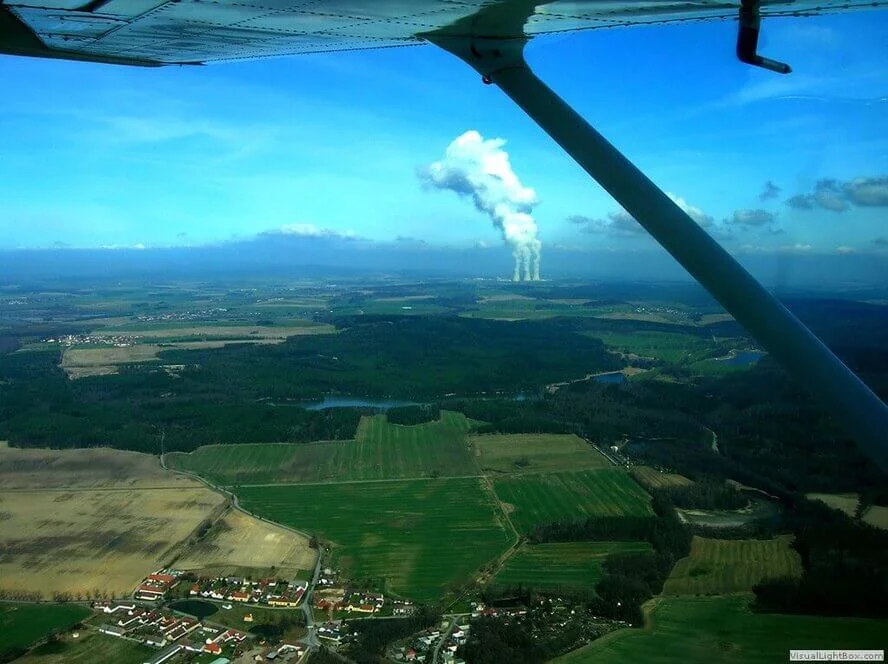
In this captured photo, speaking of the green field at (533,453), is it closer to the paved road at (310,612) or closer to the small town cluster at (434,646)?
the paved road at (310,612)

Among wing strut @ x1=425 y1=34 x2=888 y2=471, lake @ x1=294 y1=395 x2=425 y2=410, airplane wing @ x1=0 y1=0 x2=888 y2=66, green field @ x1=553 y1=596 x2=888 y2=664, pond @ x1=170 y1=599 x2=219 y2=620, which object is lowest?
pond @ x1=170 y1=599 x2=219 y2=620

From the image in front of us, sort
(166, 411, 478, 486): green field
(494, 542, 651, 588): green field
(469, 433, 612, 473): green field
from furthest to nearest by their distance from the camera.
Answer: (469, 433, 612, 473): green field → (166, 411, 478, 486): green field → (494, 542, 651, 588): green field

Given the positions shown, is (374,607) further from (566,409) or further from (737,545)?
→ (566,409)

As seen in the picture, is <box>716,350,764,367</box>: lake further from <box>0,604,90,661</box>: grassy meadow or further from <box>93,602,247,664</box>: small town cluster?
<box>0,604,90,661</box>: grassy meadow

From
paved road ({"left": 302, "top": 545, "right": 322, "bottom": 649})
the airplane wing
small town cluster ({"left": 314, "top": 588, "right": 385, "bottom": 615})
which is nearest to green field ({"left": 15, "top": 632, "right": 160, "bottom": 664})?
paved road ({"left": 302, "top": 545, "right": 322, "bottom": 649})

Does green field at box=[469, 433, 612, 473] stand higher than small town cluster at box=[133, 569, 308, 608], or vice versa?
green field at box=[469, 433, 612, 473]

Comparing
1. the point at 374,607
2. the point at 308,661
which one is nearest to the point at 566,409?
the point at 374,607

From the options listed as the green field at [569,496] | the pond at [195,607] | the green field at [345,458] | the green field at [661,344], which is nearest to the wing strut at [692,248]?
the pond at [195,607]

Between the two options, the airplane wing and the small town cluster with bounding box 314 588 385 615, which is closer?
the airplane wing
